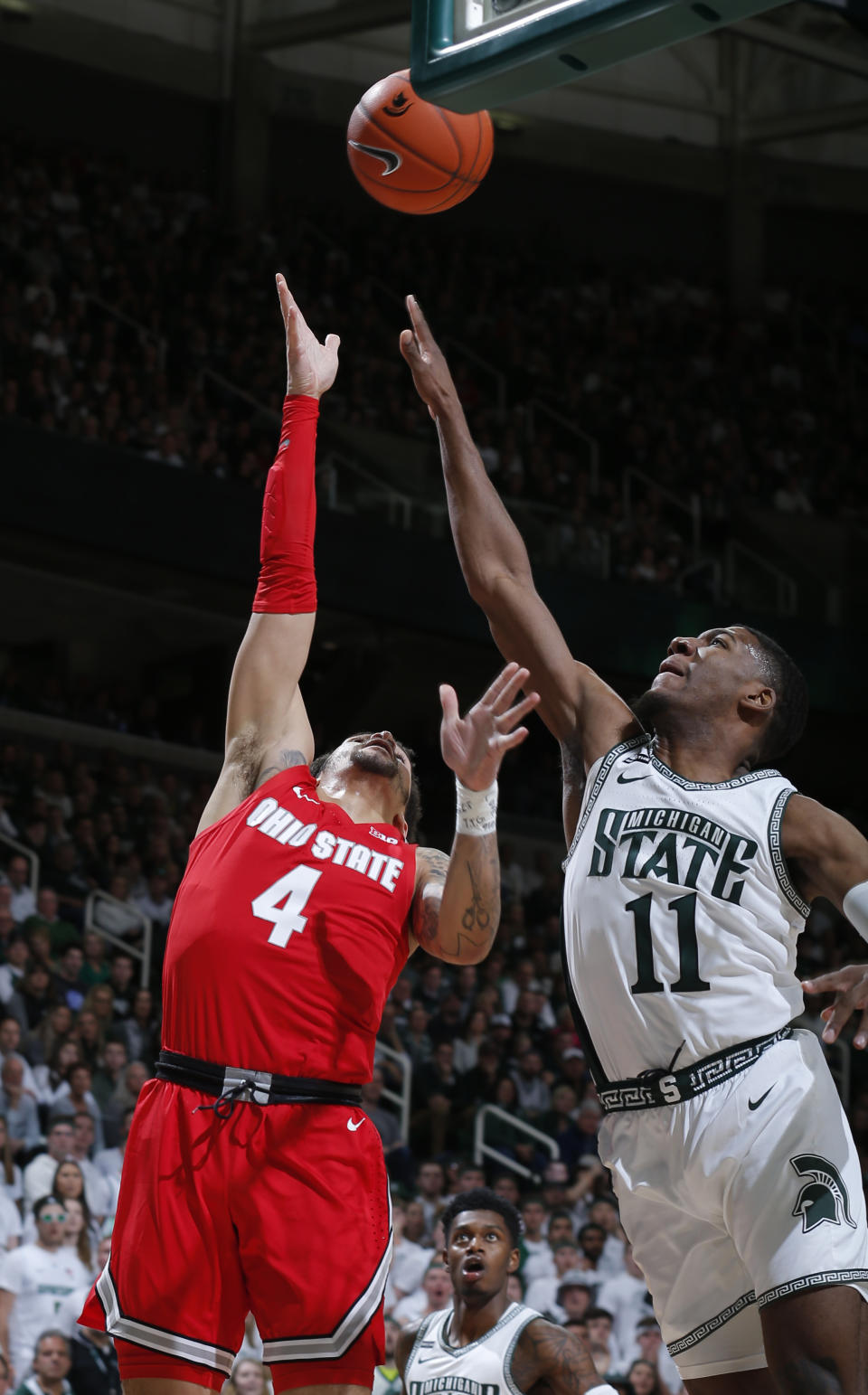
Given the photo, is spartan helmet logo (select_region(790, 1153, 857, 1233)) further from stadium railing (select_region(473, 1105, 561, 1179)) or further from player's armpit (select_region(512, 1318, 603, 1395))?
stadium railing (select_region(473, 1105, 561, 1179))

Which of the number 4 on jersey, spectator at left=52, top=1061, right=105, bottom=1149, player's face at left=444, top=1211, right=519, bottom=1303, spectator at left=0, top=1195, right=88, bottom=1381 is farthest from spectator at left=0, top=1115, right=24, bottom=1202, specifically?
the number 4 on jersey

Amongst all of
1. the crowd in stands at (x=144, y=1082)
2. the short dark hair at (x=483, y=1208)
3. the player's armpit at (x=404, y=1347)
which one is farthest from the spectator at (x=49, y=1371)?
the short dark hair at (x=483, y=1208)

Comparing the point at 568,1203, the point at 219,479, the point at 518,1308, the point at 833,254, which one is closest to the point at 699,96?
the point at 833,254

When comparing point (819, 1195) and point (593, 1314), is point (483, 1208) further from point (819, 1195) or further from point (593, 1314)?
point (593, 1314)

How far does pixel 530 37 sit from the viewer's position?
360 cm

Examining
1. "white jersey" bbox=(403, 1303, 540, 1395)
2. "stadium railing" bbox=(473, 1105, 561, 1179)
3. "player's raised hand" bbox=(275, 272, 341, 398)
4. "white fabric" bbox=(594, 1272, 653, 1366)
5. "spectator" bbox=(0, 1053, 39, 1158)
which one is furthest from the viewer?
"stadium railing" bbox=(473, 1105, 561, 1179)

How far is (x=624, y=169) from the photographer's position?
78.1 feet

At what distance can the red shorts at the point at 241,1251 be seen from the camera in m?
3.60

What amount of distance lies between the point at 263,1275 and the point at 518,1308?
2706 mm

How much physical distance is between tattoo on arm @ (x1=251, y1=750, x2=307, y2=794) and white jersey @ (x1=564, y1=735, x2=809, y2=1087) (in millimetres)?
944

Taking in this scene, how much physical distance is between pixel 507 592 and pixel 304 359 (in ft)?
3.54

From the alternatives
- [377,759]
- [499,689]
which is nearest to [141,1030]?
[377,759]

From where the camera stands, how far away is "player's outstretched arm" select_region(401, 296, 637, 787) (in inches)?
162

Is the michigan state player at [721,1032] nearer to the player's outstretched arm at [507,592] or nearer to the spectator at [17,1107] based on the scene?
the player's outstretched arm at [507,592]
